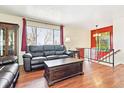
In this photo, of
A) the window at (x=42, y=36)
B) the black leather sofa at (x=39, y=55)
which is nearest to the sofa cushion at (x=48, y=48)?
the black leather sofa at (x=39, y=55)

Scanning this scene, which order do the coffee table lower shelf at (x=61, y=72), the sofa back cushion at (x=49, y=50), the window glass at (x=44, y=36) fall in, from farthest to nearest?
the window glass at (x=44, y=36) < the sofa back cushion at (x=49, y=50) < the coffee table lower shelf at (x=61, y=72)

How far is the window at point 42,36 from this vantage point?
5.25m

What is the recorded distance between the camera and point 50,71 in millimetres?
2572

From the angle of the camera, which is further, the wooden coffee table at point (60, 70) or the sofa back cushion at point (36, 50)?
the sofa back cushion at point (36, 50)

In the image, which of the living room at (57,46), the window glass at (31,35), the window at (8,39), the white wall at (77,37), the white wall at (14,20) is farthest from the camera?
the white wall at (77,37)

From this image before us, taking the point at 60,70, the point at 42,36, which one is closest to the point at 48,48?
the point at 42,36

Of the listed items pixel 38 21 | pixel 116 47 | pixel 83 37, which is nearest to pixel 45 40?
pixel 38 21

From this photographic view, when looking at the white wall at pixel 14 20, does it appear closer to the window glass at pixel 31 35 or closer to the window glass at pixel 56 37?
the window glass at pixel 31 35

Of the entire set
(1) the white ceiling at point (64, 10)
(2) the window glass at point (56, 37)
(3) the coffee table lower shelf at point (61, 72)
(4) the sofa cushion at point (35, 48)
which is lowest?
(3) the coffee table lower shelf at point (61, 72)

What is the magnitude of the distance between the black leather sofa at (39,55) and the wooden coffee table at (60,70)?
1.03 metres

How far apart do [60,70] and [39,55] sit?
2.00m

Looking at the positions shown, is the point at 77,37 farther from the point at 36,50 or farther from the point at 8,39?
the point at 8,39

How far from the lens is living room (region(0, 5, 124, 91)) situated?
2.70 m
